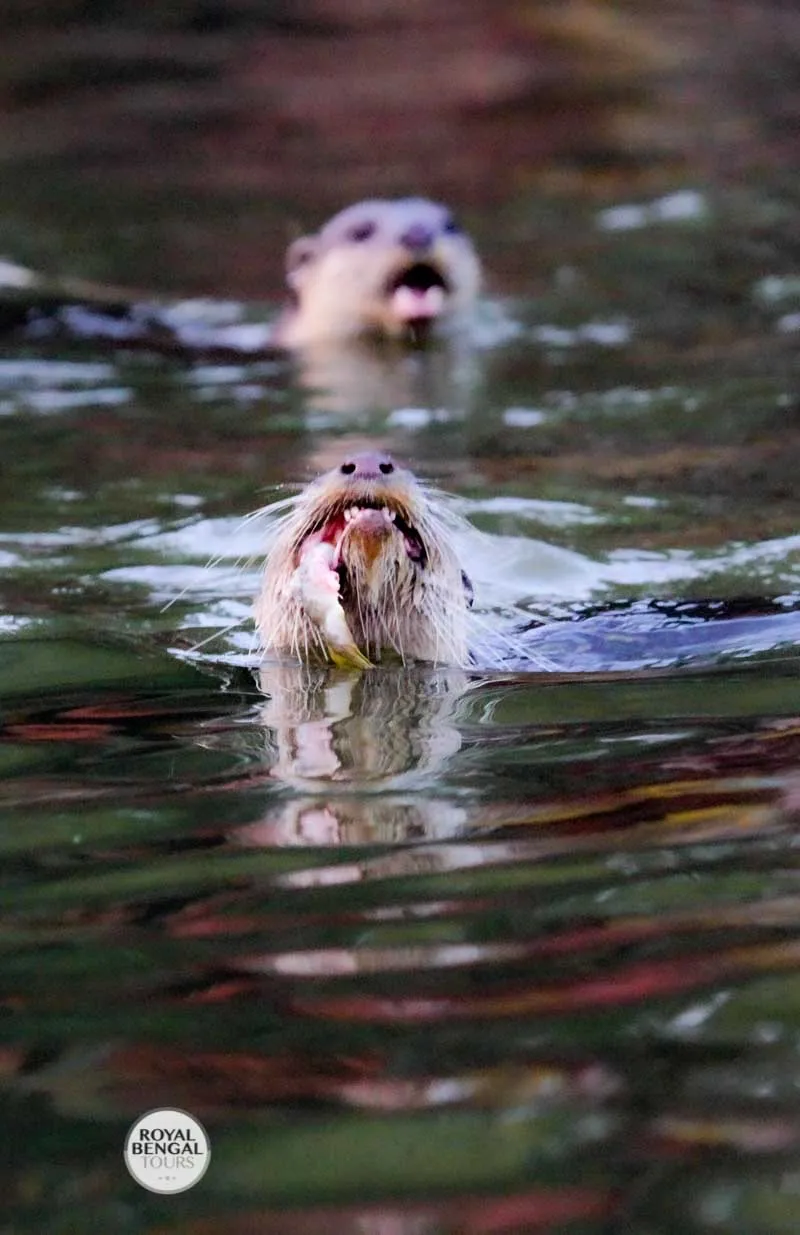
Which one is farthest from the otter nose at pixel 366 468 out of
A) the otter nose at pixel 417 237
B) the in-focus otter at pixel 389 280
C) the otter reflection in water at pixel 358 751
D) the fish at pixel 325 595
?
the otter nose at pixel 417 237

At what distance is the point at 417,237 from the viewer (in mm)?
10523

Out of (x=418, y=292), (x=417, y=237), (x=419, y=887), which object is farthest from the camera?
(x=418, y=292)

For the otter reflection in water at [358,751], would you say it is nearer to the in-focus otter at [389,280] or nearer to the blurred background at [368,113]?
the in-focus otter at [389,280]

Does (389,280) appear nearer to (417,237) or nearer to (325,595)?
(417,237)

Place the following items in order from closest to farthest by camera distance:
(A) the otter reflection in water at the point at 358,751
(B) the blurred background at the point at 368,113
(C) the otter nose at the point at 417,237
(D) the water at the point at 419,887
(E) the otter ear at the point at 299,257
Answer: (D) the water at the point at 419,887, (A) the otter reflection in water at the point at 358,751, (C) the otter nose at the point at 417,237, (E) the otter ear at the point at 299,257, (B) the blurred background at the point at 368,113

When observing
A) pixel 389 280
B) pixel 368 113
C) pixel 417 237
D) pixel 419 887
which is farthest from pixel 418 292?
pixel 419 887

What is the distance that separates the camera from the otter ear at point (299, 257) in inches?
432

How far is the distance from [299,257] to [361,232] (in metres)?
0.42

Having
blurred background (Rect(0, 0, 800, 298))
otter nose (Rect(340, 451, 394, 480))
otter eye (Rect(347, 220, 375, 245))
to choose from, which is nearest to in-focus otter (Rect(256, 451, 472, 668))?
otter nose (Rect(340, 451, 394, 480))

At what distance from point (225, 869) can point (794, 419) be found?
5.68 meters

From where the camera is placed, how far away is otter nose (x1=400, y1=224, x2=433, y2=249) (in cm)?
1050

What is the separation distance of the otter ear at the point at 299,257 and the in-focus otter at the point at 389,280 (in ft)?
0.24

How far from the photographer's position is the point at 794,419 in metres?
Result: 8.18

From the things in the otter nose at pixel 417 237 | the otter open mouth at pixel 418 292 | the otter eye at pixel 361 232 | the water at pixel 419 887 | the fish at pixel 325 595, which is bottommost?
the water at pixel 419 887
